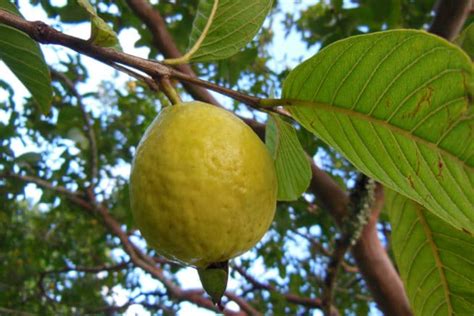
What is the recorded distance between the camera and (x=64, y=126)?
2570 millimetres

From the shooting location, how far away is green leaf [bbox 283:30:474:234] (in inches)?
23.5

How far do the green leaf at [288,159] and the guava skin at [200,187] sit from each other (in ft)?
0.48

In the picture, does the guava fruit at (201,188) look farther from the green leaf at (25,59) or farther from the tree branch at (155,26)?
the tree branch at (155,26)

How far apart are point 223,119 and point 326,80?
0.15m

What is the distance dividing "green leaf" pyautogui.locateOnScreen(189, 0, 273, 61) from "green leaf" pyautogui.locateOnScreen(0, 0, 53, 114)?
0.86 ft

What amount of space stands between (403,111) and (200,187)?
27 centimetres

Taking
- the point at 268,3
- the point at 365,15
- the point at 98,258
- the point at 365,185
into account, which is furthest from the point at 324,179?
the point at 98,258

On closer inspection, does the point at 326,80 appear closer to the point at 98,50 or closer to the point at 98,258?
the point at 98,50

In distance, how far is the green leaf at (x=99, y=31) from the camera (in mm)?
629

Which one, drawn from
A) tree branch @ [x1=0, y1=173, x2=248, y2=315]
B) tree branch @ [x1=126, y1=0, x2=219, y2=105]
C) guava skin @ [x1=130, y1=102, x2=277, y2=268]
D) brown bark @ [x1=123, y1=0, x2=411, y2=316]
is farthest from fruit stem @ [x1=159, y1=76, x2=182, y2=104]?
tree branch @ [x1=0, y1=173, x2=248, y2=315]

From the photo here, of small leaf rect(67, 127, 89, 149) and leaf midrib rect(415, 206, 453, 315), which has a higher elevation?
small leaf rect(67, 127, 89, 149)

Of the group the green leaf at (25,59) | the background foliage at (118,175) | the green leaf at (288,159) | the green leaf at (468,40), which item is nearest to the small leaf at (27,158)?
the background foliage at (118,175)

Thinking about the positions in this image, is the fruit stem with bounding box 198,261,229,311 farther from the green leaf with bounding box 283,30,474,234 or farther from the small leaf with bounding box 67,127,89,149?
the small leaf with bounding box 67,127,89,149

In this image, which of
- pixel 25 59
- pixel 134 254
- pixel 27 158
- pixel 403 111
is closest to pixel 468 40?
pixel 403 111
